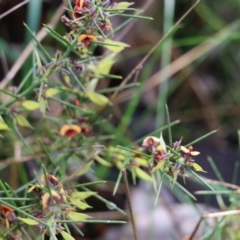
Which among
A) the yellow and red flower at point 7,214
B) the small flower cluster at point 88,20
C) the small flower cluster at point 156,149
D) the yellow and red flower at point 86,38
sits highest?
the small flower cluster at point 88,20

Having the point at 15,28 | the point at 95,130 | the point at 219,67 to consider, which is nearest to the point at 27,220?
the point at 95,130

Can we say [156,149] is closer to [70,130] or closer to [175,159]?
[175,159]

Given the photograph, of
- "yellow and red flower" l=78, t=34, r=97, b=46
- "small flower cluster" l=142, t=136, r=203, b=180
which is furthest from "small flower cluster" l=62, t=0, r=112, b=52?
"small flower cluster" l=142, t=136, r=203, b=180

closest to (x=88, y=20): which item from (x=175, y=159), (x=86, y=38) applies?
(x=86, y=38)

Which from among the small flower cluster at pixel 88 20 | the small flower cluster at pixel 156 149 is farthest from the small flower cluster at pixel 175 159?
the small flower cluster at pixel 88 20

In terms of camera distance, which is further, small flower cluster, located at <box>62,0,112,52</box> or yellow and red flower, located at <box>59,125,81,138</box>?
yellow and red flower, located at <box>59,125,81,138</box>

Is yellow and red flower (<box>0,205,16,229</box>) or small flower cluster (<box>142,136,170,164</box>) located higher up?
small flower cluster (<box>142,136,170,164</box>)

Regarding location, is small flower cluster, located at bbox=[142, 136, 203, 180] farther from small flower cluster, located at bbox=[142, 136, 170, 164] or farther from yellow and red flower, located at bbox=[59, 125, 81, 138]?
yellow and red flower, located at bbox=[59, 125, 81, 138]

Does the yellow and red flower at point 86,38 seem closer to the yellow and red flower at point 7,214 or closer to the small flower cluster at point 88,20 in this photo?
the small flower cluster at point 88,20

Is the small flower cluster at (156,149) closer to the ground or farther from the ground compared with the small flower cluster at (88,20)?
closer to the ground

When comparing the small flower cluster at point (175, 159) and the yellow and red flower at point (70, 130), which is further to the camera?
the yellow and red flower at point (70, 130)

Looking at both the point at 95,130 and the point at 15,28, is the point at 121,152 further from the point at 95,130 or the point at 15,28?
the point at 15,28
